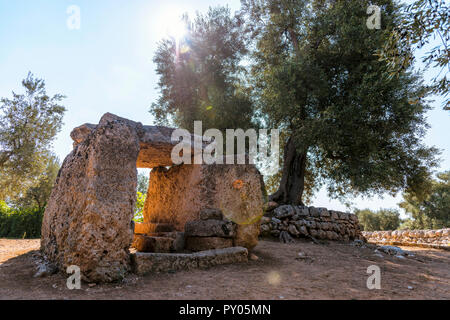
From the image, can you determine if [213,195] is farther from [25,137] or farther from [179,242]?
[25,137]

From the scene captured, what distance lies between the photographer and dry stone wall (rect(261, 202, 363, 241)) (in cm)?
839

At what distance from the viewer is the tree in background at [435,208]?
2253 cm

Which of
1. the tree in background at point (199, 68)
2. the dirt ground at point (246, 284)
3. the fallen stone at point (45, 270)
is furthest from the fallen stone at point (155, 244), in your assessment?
the tree in background at point (199, 68)

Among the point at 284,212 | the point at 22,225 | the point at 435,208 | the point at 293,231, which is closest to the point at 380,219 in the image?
the point at 435,208

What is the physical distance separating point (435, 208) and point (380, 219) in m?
7.09

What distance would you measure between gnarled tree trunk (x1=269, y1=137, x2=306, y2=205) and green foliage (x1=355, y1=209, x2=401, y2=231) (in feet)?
78.9

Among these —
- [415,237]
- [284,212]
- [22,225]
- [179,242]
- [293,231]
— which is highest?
[284,212]

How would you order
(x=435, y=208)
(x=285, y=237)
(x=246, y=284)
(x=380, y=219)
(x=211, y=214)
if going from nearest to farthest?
1. (x=246, y=284)
2. (x=211, y=214)
3. (x=285, y=237)
4. (x=435, y=208)
5. (x=380, y=219)

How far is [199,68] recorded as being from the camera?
42.0 feet

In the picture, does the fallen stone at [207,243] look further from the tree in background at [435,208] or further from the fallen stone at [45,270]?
the tree in background at [435,208]

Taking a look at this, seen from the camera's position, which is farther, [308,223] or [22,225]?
[22,225]

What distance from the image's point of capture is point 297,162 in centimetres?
1077

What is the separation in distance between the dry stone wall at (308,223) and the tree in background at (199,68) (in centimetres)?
546
